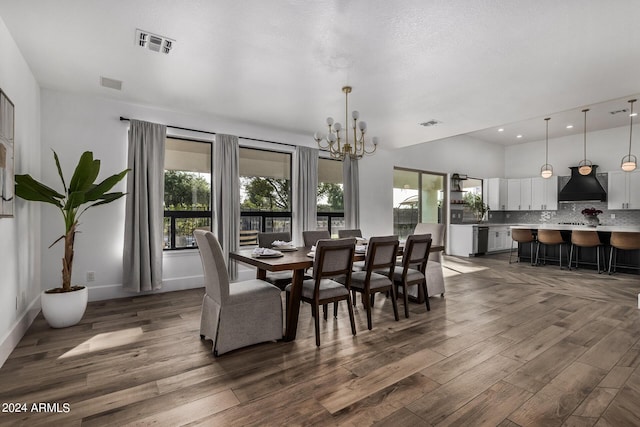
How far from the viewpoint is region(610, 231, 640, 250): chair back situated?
5598 millimetres

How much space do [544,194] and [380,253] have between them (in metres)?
8.04

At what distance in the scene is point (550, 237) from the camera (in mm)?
6723

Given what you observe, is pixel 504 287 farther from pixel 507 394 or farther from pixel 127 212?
pixel 127 212

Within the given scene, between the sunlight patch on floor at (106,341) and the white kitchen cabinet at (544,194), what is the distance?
1000cm

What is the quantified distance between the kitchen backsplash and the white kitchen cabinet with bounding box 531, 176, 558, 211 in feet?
0.81

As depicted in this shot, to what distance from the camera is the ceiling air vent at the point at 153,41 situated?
277 centimetres

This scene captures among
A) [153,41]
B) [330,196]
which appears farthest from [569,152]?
[153,41]

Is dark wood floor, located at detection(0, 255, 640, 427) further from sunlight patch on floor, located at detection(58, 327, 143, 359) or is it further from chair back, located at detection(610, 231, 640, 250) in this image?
chair back, located at detection(610, 231, 640, 250)

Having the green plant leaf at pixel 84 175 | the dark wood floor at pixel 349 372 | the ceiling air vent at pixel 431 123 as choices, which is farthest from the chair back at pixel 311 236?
the ceiling air vent at pixel 431 123

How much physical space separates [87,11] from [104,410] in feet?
9.25

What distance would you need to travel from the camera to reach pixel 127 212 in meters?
4.33

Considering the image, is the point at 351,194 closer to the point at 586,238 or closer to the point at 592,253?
the point at 586,238

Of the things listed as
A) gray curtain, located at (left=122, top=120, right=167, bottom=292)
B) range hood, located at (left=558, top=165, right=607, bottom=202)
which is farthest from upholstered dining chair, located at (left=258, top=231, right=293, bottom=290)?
range hood, located at (left=558, top=165, right=607, bottom=202)

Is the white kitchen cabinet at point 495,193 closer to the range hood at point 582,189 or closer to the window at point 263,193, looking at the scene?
the range hood at point 582,189
